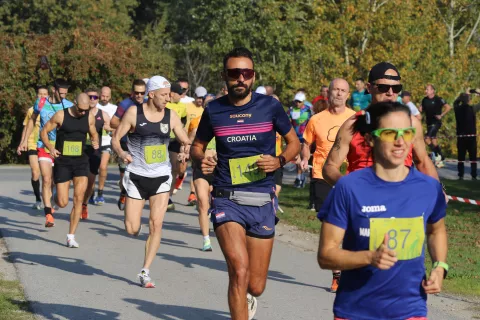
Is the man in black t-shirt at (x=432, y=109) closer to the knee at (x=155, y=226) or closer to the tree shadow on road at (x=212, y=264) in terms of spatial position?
the tree shadow on road at (x=212, y=264)

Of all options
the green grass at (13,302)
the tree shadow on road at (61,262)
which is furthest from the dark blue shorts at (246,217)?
the tree shadow on road at (61,262)

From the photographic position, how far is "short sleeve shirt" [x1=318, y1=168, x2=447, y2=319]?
441 cm

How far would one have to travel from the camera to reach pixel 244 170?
6977 mm

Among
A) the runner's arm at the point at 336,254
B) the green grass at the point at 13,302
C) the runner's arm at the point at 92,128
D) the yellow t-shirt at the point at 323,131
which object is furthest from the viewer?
→ the runner's arm at the point at 92,128

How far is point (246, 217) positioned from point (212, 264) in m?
4.05

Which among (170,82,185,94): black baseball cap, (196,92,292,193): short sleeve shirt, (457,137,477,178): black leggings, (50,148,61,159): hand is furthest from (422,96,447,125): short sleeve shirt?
(196,92,292,193): short sleeve shirt

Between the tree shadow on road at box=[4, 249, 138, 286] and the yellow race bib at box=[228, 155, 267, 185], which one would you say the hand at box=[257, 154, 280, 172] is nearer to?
the yellow race bib at box=[228, 155, 267, 185]

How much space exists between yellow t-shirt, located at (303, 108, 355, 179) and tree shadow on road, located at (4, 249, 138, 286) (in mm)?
2306

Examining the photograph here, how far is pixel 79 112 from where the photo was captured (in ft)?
42.4

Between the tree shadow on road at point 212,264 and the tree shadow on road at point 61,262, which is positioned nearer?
the tree shadow on road at point 212,264

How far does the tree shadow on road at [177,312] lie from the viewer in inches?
316

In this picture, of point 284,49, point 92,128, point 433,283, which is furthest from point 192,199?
point 284,49

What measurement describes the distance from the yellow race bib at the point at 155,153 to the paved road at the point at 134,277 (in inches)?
47.7

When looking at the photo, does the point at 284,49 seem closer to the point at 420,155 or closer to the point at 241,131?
the point at 241,131
